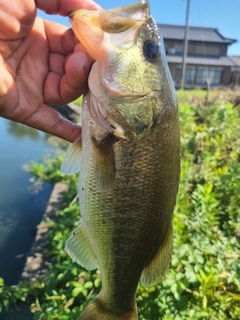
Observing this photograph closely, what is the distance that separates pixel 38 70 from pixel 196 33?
34.2 meters

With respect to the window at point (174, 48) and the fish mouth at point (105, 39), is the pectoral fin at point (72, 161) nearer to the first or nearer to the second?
the fish mouth at point (105, 39)

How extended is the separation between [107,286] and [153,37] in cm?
125

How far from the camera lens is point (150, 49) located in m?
1.43

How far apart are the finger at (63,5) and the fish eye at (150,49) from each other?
317 mm

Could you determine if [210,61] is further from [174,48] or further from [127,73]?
[127,73]

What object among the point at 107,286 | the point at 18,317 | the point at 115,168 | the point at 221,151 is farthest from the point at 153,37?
the point at 221,151

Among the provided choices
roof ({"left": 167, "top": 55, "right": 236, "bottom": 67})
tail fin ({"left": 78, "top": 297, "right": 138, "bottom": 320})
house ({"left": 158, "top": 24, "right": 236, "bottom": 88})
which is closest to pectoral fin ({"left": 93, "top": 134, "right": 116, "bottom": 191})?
tail fin ({"left": 78, "top": 297, "right": 138, "bottom": 320})

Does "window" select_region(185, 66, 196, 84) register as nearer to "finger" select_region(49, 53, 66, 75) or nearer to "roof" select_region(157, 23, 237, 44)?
"roof" select_region(157, 23, 237, 44)

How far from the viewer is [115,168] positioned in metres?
1.40

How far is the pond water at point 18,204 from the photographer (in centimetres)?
457

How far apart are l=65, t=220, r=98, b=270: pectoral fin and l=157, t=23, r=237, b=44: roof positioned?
32440 millimetres

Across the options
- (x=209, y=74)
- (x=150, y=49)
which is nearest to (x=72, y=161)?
(x=150, y=49)

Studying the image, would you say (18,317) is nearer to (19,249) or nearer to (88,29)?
(19,249)

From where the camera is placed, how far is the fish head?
4.47 ft
